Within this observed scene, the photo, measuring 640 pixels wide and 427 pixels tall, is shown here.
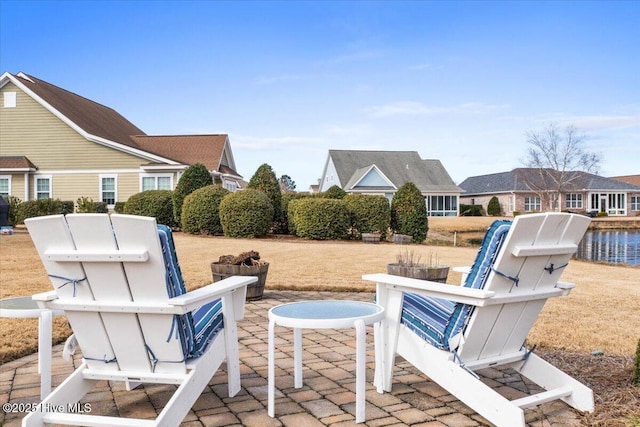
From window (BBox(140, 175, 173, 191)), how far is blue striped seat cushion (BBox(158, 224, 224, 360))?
20.5m

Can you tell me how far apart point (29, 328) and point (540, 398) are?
4.84m

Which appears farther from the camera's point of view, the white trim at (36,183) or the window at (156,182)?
the white trim at (36,183)

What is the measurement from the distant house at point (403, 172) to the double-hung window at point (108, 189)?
1923 centimetres

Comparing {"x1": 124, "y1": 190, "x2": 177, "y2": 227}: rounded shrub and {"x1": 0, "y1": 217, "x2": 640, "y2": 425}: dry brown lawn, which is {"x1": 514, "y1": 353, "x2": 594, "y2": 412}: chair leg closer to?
{"x1": 0, "y1": 217, "x2": 640, "y2": 425}: dry brown lawn

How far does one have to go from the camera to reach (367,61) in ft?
57.5

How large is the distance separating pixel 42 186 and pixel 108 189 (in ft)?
10.0

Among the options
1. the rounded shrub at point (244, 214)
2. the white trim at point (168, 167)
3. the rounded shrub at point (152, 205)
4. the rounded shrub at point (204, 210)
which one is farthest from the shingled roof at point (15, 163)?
the rounded shrub at point (244, 214)

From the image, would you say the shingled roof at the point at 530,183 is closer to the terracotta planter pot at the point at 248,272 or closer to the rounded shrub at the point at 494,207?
the rounded shrub at the point at 494,207

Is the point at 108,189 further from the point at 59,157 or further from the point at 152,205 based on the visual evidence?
the point at 152,205

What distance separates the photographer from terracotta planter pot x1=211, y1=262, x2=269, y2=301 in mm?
6734

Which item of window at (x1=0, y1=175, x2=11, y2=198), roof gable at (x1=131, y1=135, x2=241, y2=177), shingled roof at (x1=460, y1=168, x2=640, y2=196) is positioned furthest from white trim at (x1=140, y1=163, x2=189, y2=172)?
shingled roof at (x1=460, y1=168, x2=640, y2=196)

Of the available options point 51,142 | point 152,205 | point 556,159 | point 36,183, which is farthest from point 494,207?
point 36,183

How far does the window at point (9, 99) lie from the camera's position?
76.8 ft

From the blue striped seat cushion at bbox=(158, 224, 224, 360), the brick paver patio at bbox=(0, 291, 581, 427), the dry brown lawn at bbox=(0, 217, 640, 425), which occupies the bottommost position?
the dry brown lawn at bbox=(0, 217, 640, 425)
